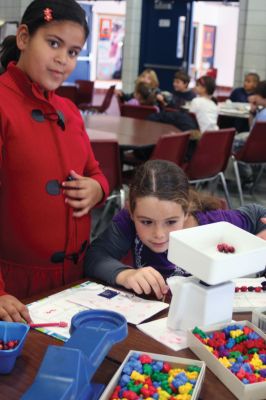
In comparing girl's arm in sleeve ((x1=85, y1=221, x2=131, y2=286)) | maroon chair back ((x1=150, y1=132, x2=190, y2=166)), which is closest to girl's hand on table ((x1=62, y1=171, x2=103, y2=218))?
girl's arm in sleeve ((x1=85, y1=221, x2=131, y2=286))

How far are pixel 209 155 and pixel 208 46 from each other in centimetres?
1208

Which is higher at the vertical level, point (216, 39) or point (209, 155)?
point (216, 39)

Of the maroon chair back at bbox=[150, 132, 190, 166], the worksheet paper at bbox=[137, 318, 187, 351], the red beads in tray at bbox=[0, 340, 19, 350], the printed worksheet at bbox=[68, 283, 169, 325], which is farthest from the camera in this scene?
the maroon chair back at bbox=[150, 132, 190, 166]

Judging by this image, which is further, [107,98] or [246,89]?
[107,98]

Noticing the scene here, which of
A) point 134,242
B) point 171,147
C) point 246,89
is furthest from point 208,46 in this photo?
point 134,242

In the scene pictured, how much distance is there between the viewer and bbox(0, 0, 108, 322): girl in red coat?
143cm

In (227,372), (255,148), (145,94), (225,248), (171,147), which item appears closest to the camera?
(227,372)

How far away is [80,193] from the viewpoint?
154 centimetres

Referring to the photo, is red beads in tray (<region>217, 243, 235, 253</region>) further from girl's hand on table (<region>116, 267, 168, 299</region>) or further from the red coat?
the red coat

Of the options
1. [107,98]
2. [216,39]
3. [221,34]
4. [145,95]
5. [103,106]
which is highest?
[221,34]

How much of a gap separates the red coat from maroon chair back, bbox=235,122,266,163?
3350 millimetres

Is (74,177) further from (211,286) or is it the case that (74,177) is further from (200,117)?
(200,117)

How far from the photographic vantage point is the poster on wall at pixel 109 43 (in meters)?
15.1

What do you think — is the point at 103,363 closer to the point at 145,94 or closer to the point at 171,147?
the point at 171,147
